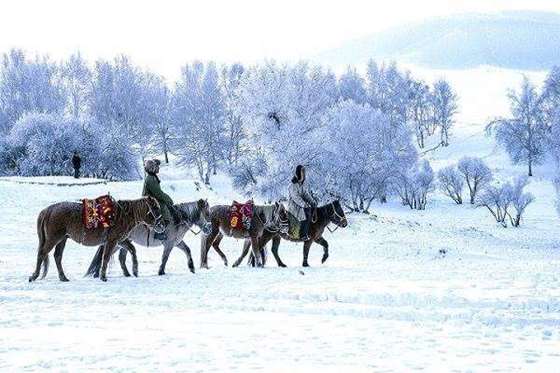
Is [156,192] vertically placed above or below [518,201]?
above

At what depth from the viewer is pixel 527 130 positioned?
220 ft

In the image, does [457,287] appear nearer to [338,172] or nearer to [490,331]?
[490,331]

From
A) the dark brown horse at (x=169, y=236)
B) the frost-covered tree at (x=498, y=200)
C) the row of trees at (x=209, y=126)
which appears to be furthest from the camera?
the frost-covered tree at (x=498, y=200)

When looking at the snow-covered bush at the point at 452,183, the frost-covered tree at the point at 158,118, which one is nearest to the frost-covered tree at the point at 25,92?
the frost-covered tree at the point at 158,118

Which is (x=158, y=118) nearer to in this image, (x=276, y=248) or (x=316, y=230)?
(x=316, y=230)

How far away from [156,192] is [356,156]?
34.0 meters

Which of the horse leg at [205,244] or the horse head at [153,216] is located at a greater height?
the horse head at [153,216]

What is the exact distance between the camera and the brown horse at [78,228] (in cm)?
1353

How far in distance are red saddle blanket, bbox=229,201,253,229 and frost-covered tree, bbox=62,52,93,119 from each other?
182 feet

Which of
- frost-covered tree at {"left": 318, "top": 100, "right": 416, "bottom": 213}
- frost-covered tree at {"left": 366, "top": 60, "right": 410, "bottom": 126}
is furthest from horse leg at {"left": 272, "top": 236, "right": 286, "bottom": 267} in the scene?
frost-covered tree at {"left": 366, "top": 60, "right": 410, "bottom": 126}

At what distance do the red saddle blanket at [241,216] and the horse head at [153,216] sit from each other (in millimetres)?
2385

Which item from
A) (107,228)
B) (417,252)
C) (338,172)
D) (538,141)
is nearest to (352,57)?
(538,141)

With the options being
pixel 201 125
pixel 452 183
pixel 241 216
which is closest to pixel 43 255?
pixel 241 216

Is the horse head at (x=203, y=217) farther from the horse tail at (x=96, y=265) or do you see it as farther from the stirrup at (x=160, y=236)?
the horse tail at (x=96, y=265)
